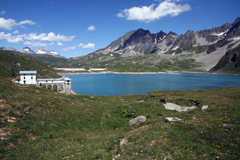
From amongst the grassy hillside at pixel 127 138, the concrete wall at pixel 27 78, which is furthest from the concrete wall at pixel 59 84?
the grassy hillside at pixel 127 138

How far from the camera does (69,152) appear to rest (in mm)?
14016

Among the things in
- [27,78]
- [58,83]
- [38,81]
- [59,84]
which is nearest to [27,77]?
[27,78]

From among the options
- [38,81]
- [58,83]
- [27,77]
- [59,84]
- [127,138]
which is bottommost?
[59,84]

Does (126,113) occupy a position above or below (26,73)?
below

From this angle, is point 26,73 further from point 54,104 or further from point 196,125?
point 196,125

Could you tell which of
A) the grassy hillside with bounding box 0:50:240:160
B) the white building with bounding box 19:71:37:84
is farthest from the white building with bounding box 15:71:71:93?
the grassy hillside with bounding box 0:50:240:160

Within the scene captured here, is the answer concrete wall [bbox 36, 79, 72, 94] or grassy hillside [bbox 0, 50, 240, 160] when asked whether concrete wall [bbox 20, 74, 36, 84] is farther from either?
grassy hillside [bbox 0, 50, 240, 160]

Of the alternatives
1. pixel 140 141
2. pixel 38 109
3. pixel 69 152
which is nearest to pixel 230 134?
pixel 140 141

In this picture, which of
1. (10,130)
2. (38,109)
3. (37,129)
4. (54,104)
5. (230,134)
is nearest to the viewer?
(230,134)

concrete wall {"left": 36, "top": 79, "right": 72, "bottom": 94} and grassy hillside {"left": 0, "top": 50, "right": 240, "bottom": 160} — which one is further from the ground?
grassy hillside {"left": 0, "top": 50, "right": 240, "bottom": 160}

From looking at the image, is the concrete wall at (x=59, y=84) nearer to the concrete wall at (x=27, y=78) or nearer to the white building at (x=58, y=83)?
the white building at (x=58, y=83)

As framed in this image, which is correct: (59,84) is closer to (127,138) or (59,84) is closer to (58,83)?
(58,83)

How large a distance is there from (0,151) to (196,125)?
19792 mm

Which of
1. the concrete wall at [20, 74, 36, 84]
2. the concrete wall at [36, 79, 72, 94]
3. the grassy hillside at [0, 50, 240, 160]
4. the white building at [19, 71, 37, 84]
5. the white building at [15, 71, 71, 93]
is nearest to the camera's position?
the grassy hillside at [0, 50, 240, 160]
